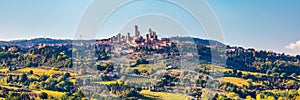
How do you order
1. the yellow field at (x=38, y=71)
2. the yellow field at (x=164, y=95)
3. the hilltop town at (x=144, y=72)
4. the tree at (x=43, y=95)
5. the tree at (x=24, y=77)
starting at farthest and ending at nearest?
1. the yellow field at (x=38, y=71)
2. the tree at (x=24, y=77)
3. the hilltop town at (x=144, y=72)
4. the yellow field at (x=164, y=95)
5. the tree at (x=43, y=95)

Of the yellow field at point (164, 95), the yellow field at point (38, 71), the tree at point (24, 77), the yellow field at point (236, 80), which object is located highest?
the yellow field at point (38, 71)

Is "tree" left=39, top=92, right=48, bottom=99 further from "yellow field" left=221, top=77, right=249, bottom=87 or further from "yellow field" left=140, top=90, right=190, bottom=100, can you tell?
"yellow field" left=221, top=77, right=249, bottom=87

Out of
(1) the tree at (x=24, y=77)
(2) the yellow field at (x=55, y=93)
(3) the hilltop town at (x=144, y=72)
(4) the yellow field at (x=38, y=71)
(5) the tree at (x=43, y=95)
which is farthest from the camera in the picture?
(4) the yellow field at (x=38, y=71)

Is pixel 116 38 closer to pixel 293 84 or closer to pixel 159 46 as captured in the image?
pixel 159 46

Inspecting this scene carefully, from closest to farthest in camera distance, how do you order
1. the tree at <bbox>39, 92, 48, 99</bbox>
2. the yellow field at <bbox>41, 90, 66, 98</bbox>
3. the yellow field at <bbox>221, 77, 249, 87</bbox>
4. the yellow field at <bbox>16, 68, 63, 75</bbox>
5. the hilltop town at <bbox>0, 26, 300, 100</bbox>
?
the tree at <bbox>39, 92, 48, 99</bbox> → the yellow field at <bbox>41, 90, 66, 98</bbox> → the hilltop town at <bbox>0, 26, 300, 100</bbox> → the yellow field at <bbox>221, 77, 249, 87</bbox> → the yellow field at <bbox>16, 68, 63, 75</bbox>

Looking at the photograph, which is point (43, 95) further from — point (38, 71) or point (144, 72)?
point (144, 72)

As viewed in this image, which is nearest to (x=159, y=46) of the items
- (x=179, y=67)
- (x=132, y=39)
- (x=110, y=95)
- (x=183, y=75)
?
(x=132, y=39)

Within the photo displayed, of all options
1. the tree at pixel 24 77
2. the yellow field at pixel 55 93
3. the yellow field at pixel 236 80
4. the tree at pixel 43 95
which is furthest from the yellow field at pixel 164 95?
the tree at pixel 24 77

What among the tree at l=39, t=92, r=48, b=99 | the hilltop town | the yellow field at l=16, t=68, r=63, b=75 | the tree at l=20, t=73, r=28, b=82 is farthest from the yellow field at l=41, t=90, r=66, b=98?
the yellow field at l=16, t=68, r=63, b=75

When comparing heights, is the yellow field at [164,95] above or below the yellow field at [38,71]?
below

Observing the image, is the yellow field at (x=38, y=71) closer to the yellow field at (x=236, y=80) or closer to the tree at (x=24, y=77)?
the tree at (x=24, y=77)

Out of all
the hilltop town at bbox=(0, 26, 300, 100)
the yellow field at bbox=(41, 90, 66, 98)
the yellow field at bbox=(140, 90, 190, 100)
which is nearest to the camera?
the yellow field at bbox=(140, 90, 190, 100)
